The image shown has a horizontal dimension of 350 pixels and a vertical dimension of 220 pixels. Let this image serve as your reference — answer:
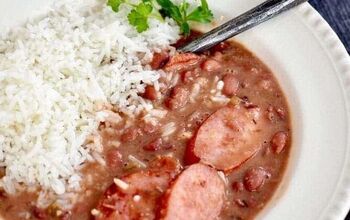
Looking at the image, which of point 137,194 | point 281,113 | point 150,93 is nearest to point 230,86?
point 281,113

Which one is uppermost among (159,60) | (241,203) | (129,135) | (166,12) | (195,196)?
(166,12)

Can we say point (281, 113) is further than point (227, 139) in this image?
Yes

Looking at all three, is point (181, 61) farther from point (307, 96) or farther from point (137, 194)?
point (137, 194)

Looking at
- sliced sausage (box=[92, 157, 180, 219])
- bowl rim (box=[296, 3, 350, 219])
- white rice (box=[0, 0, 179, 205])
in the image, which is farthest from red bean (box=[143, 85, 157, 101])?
bowl rim (box=[296, 3, 350, 219])

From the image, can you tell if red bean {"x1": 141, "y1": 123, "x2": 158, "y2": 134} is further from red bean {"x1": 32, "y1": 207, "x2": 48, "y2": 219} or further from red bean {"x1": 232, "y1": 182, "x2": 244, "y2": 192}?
red bean {"x1": 32, "y1": 207, "x2": 48, "y2": 219}

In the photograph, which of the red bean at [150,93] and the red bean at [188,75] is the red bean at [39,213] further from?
the red bean at [188,75]

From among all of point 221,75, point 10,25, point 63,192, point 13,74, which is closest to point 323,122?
point 221,75
